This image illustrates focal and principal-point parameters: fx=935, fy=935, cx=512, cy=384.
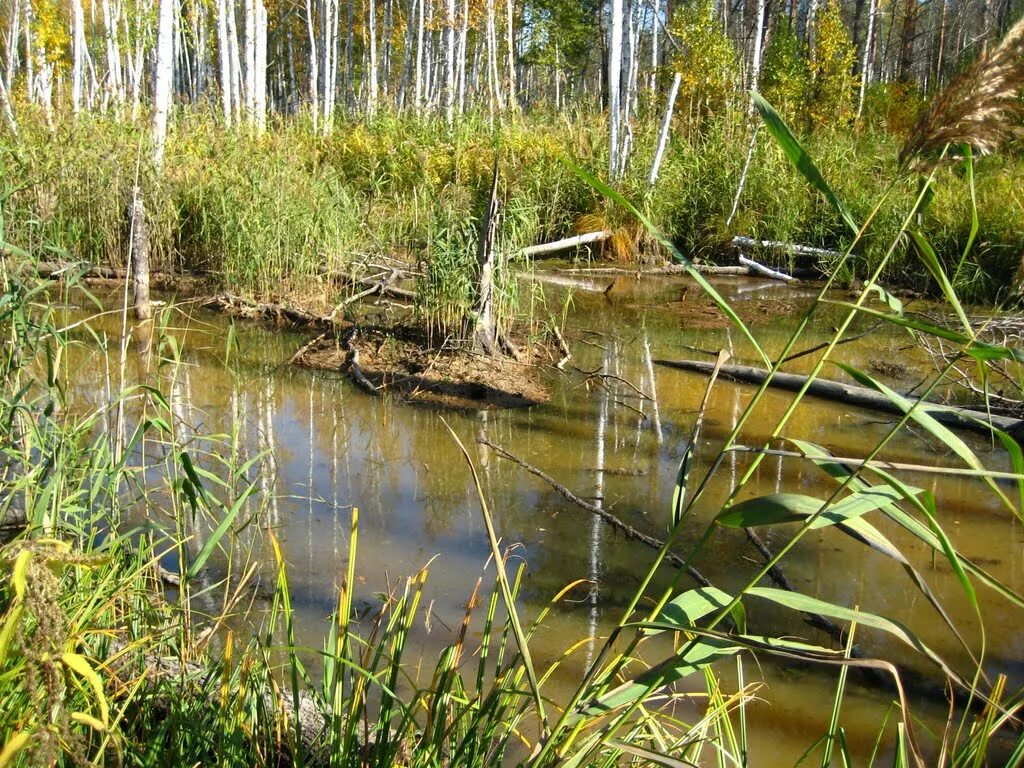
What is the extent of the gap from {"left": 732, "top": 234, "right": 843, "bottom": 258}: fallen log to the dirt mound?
532 centimetres

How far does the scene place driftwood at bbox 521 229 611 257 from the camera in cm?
1071

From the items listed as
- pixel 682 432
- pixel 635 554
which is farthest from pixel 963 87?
pixel 682 432

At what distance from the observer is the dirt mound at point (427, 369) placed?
5977 mm

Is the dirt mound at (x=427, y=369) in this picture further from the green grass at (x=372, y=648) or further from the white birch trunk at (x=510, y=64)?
the white birch trunk at (x=510, y=64)

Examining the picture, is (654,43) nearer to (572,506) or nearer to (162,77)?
(162,77)

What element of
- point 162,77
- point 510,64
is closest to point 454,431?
point 162,77

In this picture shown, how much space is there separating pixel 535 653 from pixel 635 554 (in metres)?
0.90

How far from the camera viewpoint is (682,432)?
5.48m

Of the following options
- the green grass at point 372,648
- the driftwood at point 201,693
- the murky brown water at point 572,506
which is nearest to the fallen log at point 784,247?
the murky brown water at point 572,506

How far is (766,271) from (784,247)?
0.55 m

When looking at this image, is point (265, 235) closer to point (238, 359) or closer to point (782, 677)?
point (238, 359)

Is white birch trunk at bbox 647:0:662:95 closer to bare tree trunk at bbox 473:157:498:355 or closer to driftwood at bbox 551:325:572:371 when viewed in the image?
driftwood at bbox 551:325:572:371

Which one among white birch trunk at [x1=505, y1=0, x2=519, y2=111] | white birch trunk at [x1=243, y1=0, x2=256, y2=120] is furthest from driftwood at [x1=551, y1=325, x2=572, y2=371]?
white birch trunk at [x1=243, y1=0, x2=256, y2=120]

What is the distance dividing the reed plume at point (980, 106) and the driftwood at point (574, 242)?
9.22 m
